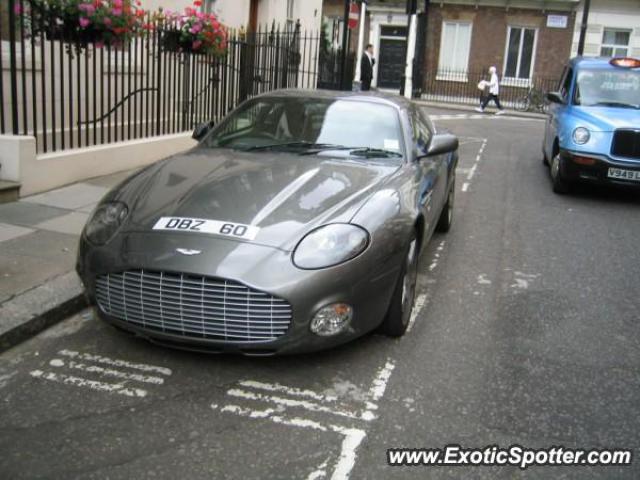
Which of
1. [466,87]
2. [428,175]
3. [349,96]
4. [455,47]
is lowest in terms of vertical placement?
[428,175]

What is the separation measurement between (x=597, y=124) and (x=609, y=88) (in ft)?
4.20

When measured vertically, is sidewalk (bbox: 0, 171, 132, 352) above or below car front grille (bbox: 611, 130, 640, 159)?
below

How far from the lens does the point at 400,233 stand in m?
4.30

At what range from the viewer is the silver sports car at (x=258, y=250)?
3.71 m

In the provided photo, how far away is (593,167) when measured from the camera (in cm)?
927

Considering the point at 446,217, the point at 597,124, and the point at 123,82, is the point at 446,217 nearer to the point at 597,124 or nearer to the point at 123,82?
the point at 597,124

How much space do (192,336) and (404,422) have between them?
3.98ft

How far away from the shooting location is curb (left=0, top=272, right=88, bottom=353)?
14.1ft

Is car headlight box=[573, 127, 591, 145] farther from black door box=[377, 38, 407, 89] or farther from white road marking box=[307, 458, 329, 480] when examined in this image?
black door box=[377, 38, 407, 89]

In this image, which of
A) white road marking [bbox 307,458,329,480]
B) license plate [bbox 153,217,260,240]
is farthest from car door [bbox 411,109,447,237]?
white road marking [bbox 307,458,329,480]

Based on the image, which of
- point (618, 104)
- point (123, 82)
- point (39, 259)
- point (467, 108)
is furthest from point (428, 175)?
point (467, 108)

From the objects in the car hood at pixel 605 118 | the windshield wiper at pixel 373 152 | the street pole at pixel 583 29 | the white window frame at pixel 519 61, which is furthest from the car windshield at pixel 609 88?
the white window frame at pixel 519 61

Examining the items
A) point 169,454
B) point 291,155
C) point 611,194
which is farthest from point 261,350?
point 611,194

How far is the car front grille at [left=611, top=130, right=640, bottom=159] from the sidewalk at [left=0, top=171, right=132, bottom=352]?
6.46m
